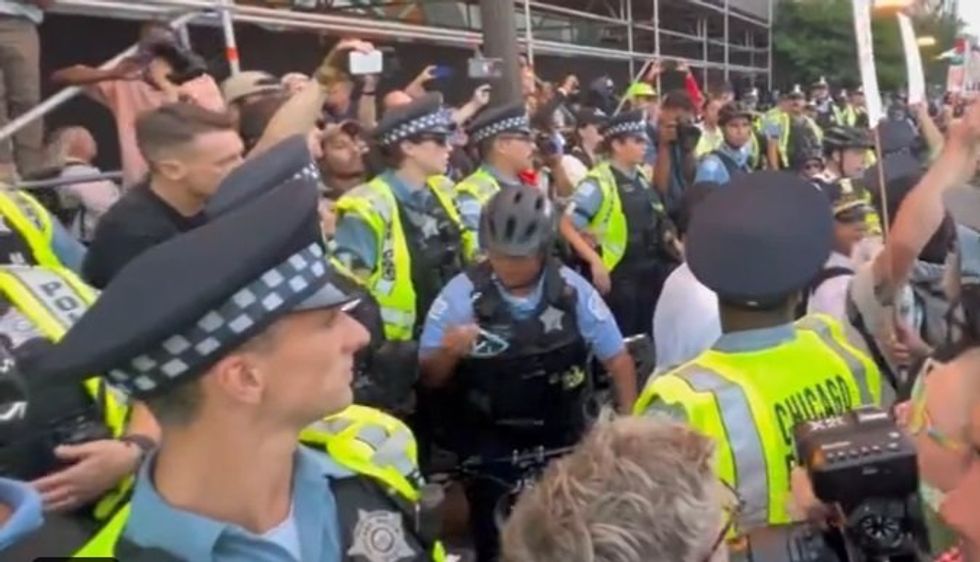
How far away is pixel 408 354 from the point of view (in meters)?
3.88

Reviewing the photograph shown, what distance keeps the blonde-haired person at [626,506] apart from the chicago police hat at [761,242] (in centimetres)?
101

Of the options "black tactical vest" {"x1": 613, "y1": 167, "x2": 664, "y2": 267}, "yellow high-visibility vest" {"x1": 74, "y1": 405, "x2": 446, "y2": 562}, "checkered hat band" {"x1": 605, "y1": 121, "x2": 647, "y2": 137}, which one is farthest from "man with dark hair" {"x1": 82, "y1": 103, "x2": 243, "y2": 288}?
"checkered hat band" {"x1": 605, "y1": 121, "x2": 647, "y2": 137}

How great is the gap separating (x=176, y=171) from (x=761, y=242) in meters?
1.70

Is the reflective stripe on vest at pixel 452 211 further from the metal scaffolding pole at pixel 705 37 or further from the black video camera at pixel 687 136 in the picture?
the metal scaffolding pole at pixel 705 37

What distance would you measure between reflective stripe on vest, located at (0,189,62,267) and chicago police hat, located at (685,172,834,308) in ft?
4.90

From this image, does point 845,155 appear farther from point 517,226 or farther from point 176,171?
point 176,171

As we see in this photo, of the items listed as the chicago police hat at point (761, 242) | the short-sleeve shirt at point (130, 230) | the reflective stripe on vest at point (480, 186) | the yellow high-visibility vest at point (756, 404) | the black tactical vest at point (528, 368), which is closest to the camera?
the yellow high-visibility vest at point (756, 404)

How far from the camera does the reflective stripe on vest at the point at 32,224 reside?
3.04 metres

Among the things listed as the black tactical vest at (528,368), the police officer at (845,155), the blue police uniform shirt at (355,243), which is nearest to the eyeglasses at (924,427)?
the black tactical vest at (528,368)

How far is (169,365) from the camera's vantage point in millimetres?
1854

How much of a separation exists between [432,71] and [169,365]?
6.53 m

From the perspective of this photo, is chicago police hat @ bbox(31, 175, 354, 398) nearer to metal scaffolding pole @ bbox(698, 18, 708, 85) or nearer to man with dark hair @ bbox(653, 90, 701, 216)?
man with dark hair @ bbox(653, 90, 701, 216)

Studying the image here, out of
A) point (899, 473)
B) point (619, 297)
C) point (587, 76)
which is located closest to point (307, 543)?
point (899, 473)

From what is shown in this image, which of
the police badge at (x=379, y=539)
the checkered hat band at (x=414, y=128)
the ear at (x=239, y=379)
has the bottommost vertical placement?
the police badge at (x=379, y=539)
